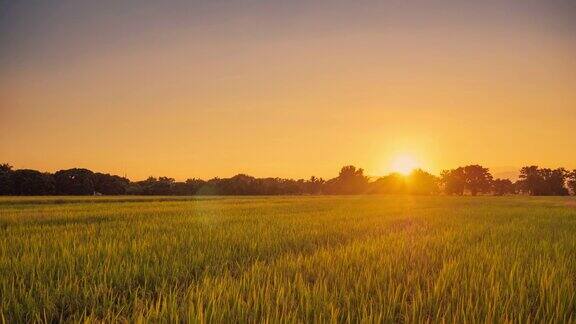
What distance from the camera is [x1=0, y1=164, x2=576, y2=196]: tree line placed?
2383 inches

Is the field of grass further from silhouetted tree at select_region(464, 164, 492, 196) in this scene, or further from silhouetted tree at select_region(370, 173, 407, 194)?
silhouetted tree at select_region(464, 164, 492, 196)

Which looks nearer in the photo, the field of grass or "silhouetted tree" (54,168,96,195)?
the field of grass

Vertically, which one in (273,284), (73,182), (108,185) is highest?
(73,182)

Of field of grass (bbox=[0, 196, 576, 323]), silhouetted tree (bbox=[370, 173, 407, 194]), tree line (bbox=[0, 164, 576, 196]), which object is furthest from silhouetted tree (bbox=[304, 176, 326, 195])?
field of grass (bbox=[0, 196, 576, 323])

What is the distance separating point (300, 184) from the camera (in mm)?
90438

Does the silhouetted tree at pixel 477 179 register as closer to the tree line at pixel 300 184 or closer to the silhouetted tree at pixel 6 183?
the tree line at pixel 300 184

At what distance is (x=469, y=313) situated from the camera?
275 cm

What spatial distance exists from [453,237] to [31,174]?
6511 centimetres

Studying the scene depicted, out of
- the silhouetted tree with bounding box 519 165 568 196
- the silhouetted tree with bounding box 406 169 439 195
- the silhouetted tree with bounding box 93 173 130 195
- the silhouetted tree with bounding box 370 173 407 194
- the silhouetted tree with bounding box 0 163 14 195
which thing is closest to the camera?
the silhouetted tree with bounding box 0 163 14 195

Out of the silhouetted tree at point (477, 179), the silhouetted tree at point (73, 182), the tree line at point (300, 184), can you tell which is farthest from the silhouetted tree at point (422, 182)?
the silhouetted tree at point (73, 182)

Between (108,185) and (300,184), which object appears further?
(300,184)

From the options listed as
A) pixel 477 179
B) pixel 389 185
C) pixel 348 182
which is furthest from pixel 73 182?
pixel 477 179

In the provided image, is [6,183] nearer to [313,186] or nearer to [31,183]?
[31,183]

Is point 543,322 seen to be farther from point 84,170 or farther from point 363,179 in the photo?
point 363,179
